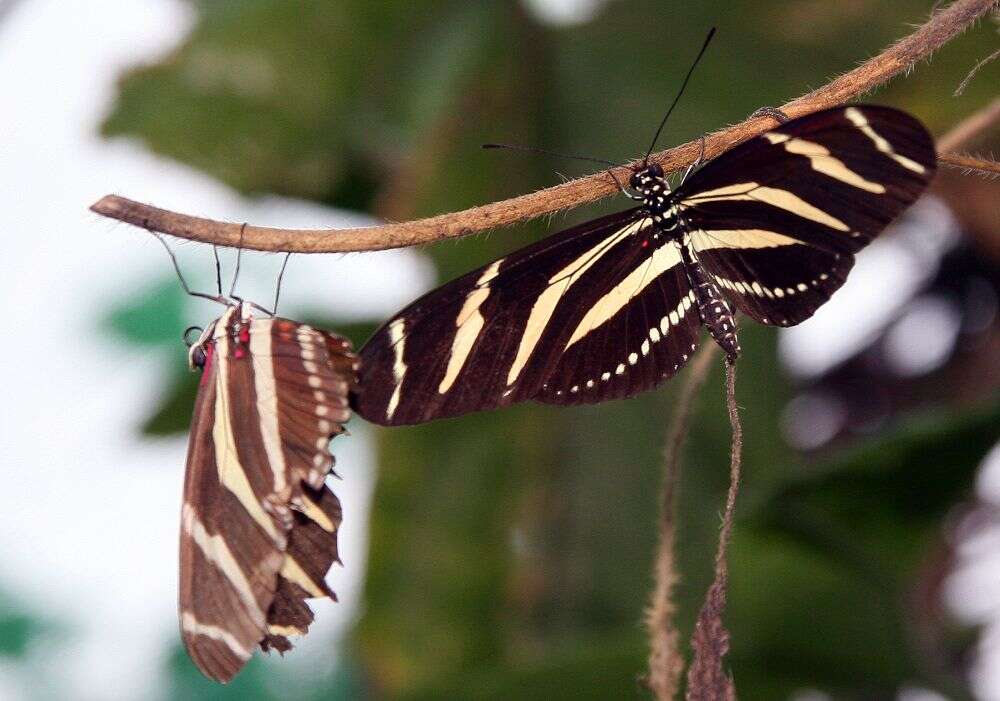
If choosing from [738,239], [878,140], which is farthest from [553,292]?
[878,140]

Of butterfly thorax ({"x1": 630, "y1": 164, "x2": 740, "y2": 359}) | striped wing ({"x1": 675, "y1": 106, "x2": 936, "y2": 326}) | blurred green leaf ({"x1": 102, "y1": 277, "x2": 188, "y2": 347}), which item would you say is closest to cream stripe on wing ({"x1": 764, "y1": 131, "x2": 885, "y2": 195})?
striped wing ({"x1": 675, "y1": 106, "x2": 936, "y2": 326})

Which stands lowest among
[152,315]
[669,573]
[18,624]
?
[669,573]

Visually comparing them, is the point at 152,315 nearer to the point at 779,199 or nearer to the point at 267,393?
the point at 267,393

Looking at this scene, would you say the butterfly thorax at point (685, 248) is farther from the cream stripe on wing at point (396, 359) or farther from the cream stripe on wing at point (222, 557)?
the cream stripe on wing at point (222, 557)

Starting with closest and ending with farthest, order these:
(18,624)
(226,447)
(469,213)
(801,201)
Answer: (469,213), (801,201), (226,447), (18,624)

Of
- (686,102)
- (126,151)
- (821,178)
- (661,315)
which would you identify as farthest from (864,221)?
(126,151)

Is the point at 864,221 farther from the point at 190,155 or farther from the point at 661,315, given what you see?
the point at 190,155

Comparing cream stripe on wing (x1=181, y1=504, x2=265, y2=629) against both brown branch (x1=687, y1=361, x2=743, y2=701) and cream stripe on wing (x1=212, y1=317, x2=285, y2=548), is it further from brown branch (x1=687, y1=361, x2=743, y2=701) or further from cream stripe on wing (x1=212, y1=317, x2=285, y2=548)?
brown branch (x1=687, y1=361, x2=743, y2=701)
